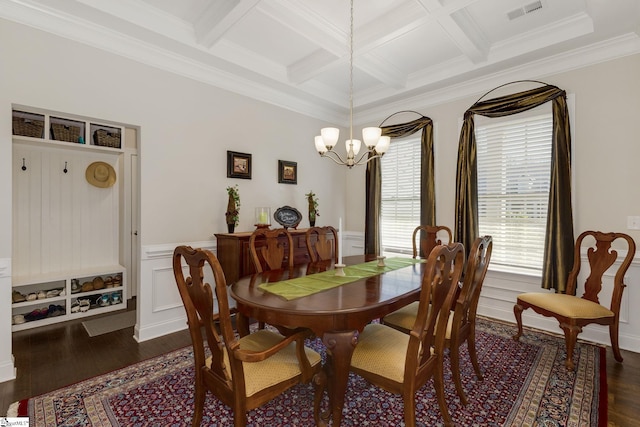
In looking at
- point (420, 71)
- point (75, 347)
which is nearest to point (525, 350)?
point (420, 71)

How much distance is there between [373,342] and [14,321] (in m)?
3.78

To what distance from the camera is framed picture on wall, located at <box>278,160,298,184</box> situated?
4.16 meters

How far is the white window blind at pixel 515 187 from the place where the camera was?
10.7ft

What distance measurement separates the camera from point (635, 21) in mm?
2600

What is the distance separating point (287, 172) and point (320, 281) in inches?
92.8

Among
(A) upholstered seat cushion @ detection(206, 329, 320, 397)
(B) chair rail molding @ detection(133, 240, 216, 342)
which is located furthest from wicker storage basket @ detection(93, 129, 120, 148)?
(A) upholstered seat cushion @ detection(206, 329, 320, 397)

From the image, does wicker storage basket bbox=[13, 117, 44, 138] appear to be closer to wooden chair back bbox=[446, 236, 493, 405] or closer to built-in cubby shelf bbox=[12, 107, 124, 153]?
built-in cubby shelf bbox=[12, 107, 124, 153]

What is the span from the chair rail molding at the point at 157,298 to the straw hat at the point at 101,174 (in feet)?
5.39

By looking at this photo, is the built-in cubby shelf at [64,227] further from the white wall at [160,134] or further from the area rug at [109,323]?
the white wall at [160,134]

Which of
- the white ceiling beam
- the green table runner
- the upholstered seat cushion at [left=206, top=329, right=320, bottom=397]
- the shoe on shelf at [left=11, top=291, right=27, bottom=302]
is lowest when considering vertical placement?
the shoe on shelf at [left=11, top=291, right=27, bottom=302]

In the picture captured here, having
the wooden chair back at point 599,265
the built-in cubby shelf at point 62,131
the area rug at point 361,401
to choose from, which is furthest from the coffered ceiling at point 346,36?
the area rug at point 361,401

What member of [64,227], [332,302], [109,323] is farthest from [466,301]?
[64,227]

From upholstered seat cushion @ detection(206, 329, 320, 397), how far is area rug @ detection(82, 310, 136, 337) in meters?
2.32

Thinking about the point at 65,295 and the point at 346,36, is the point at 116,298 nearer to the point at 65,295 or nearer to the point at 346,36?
the point at 65,295
